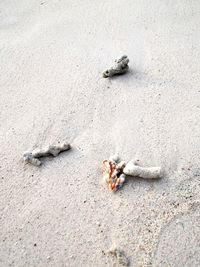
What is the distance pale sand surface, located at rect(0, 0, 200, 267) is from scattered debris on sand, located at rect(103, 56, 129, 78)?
0.05 m

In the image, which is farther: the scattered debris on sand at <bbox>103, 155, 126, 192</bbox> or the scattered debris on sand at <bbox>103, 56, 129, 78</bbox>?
the scattered debris on sand at <bbox>103, 56, 129, 78</bbox>

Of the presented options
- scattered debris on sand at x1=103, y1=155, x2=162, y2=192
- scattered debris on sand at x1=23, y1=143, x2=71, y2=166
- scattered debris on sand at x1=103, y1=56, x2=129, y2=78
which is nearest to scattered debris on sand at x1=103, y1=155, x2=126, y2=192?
scattered debris on sand at x1=103, y1=155, x2=162, y2=192

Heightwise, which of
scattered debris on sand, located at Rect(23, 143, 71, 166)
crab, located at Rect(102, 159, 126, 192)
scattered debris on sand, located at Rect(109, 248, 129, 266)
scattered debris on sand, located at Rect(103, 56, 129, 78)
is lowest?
scattered debris on sand, located at Rect(109, 248, 129, 266)

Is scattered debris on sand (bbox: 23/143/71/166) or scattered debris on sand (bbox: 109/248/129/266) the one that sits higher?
scattered debris on sand (bbox: 23/143/71/166)

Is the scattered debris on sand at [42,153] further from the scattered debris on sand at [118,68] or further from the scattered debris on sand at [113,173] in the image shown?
the scattered debris on sand at [118,68]

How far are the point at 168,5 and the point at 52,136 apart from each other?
168 centimetres

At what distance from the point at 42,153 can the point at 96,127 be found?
0.37 metres

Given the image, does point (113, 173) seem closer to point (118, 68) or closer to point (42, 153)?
point (42, 153)

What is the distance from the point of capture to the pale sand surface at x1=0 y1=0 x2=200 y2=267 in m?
1.56

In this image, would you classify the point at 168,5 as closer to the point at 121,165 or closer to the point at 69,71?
the point at 69,71

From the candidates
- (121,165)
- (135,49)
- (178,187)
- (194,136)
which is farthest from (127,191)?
(135,49)

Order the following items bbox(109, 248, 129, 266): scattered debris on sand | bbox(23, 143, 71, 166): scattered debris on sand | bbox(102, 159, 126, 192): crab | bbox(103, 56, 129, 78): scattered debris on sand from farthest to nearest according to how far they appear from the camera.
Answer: bbox(103, 56, 129, 78): scattered debris on sand, bbox(23, 143, 71, 166): scattered debris on sand, bbox(102, 159, 126, 192): crab, bbox(109, 248, 129, 266): scattered debris on sand

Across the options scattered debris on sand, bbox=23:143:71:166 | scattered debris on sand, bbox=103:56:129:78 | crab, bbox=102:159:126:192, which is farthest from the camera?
scattered debris on sand, bbox=103:56:129:78

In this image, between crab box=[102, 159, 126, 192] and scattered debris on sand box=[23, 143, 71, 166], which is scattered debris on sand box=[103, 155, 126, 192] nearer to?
crab box=[102, 159, 126, 192]
